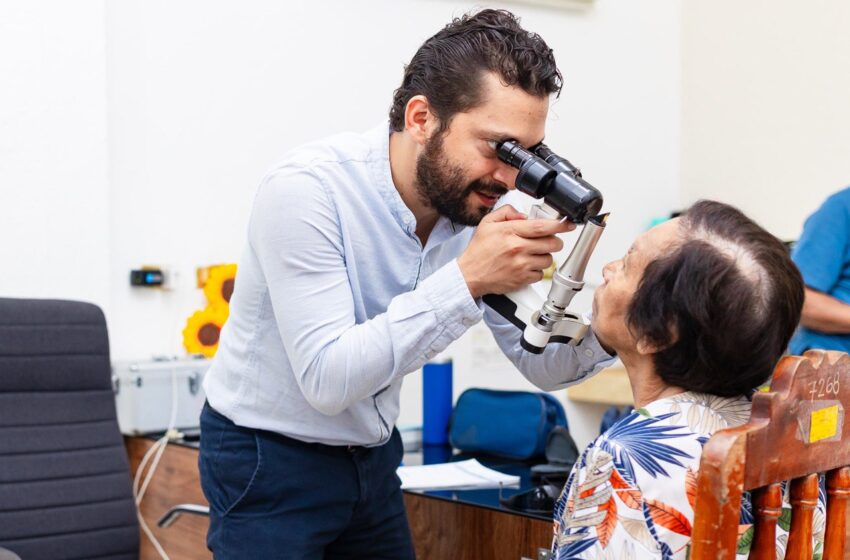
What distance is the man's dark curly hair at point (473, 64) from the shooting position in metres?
1.52

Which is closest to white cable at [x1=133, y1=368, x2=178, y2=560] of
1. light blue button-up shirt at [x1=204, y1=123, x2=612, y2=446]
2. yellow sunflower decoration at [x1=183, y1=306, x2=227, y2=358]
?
yellow sunflower decoration at [x1=183, y1=306, x2=227, y2=358]

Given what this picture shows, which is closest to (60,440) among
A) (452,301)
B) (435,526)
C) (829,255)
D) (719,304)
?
(435,526)

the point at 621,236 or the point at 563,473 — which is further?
the point at 621,236

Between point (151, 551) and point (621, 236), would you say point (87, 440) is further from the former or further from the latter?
point (621, 236)

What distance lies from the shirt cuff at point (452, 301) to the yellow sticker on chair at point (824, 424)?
0.47 meters

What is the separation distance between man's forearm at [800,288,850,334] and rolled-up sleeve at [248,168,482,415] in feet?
4.17

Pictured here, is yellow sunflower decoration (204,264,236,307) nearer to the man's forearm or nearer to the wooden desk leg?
the wooden desk leg

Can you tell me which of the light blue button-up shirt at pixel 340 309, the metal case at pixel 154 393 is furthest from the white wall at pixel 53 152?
the light blue button-up shirt at pixel 340 309

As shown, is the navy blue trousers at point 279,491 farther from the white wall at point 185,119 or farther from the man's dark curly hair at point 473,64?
the white wall at point 185,119

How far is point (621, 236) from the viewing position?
399 centimetres

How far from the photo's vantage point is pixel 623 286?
1.23 meters

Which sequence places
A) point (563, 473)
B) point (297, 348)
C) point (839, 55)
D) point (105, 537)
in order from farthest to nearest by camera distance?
point (839, 55) < point (105, 537) < point (563, 473) < point (297, 348)

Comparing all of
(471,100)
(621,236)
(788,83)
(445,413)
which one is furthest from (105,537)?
(788,83)

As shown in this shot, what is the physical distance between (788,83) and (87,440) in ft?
9.52
